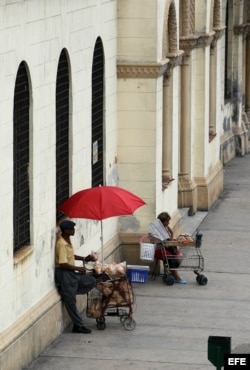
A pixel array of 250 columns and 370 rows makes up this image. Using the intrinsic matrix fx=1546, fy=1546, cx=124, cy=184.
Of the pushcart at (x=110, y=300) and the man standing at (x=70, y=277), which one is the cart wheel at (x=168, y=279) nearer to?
the pushcart at (x=110, y=300)

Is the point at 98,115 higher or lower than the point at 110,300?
higher

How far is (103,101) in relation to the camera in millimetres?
23109

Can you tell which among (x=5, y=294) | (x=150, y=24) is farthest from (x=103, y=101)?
(x=5, y=294)

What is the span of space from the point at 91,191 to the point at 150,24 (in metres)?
4.16

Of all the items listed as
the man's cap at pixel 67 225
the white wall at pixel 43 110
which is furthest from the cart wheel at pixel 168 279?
the man's cap at pixel 67 225

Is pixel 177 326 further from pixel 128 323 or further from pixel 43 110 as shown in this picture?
pixel 43 110

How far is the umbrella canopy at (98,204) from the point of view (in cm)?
2023

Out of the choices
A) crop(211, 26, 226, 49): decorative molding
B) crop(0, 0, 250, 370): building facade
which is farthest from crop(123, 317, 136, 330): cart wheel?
crop(211, 26, 226, 49): decorative molding

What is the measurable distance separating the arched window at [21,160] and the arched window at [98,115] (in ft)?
12.0

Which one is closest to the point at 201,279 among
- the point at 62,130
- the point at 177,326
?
the point at 177,326

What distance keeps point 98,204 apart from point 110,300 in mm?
1280

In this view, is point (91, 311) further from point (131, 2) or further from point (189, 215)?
point (189, 215)

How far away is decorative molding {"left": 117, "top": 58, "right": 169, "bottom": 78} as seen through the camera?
77.9 ft

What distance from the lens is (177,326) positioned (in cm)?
2098
